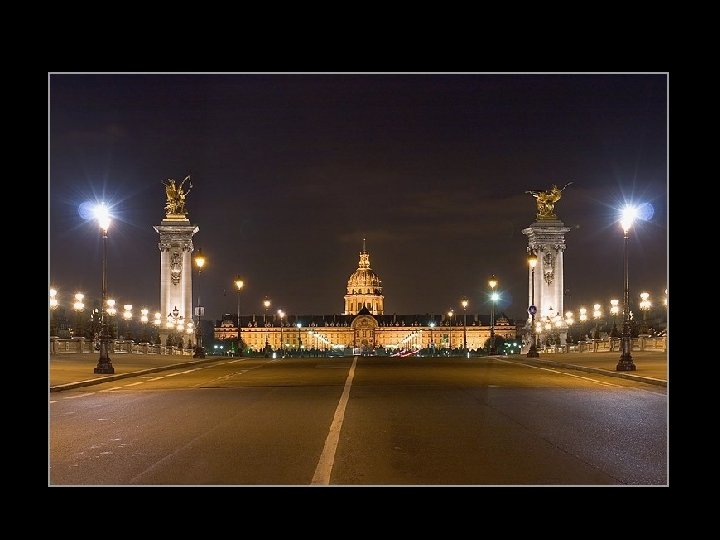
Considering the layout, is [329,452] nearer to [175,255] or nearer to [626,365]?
[626,365]

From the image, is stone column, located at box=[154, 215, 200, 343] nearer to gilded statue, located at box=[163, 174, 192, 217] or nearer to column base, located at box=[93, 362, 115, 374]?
gilded statue, located at box=[163, 174, 192, 217]

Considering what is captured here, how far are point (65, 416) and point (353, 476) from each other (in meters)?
10.1

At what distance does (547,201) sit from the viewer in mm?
91062

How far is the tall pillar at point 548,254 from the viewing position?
88.8 metres

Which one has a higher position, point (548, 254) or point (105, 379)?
point (548, 254)

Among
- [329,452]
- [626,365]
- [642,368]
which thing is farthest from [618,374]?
[329,452]

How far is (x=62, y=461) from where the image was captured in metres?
13.8

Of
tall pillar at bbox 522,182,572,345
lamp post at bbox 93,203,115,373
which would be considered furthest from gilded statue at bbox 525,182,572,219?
lamp post at bbox 93,203,115,373

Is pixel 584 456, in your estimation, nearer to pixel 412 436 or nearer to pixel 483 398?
pixel 412 436

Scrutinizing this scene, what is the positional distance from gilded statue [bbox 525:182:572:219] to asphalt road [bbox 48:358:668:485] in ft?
203

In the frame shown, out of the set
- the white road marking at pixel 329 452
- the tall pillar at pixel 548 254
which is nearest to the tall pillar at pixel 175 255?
the tall pillar at pixel 548 254

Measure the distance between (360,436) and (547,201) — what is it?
76541mm

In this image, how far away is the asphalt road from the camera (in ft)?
41.3

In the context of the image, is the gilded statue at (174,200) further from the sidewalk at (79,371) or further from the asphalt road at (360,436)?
the asphalt road at (360,436)
